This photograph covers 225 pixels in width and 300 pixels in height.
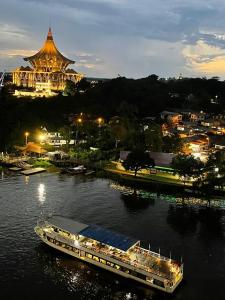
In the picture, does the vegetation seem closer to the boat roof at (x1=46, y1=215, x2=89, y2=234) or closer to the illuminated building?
the illuminated building

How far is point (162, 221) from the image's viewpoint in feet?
80.7

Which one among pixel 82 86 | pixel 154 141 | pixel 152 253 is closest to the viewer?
pixel 152 253

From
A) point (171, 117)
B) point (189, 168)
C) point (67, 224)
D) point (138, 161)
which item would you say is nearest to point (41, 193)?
point (67, 224)

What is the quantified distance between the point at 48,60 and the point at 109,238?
6223cm

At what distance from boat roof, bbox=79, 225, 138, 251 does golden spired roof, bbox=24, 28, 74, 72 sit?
59811mm

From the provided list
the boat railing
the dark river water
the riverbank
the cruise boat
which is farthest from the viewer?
the riverbank

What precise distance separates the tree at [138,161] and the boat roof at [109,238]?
44.9 feet

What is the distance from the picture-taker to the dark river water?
55.9ft

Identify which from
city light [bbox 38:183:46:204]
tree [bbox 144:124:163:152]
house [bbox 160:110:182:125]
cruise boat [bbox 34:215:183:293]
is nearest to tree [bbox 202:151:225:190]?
tree [bbox 144:124:163:152]

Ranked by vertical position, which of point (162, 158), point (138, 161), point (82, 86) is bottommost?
A: point (138, 161)

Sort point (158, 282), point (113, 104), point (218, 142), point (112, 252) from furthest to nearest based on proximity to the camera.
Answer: point (113, 104), point (218, 142), point (112, 252), point (158, 282)

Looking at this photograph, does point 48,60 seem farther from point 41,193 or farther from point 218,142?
point 41,193

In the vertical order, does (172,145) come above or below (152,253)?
above

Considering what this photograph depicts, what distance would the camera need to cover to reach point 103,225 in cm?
2341
